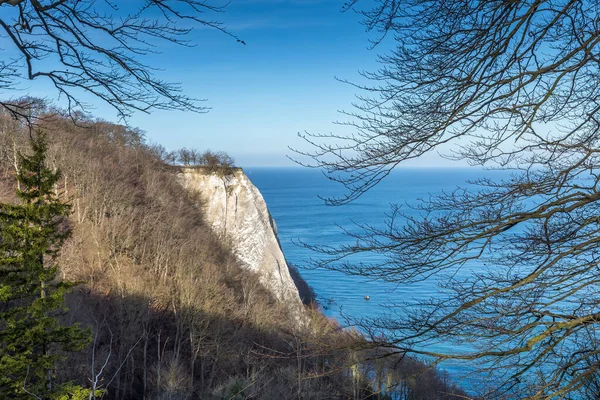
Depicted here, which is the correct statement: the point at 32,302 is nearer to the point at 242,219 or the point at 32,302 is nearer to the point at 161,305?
the point at 161,305

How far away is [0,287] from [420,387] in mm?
21387

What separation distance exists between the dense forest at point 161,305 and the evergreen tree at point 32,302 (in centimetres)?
513

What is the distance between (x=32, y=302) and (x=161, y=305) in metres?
15.6

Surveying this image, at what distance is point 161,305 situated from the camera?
24391 mm

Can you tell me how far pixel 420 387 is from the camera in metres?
24.0

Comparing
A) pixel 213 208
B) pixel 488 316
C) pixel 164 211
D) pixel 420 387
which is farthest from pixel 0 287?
pixel 213 208

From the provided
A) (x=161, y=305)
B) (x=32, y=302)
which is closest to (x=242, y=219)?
(x=161, y=305)

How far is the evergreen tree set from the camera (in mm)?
8625

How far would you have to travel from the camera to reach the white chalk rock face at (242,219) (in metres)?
35.8

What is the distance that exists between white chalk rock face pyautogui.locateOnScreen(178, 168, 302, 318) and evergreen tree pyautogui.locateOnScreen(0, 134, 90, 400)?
25265mm

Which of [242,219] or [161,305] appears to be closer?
[161,305]

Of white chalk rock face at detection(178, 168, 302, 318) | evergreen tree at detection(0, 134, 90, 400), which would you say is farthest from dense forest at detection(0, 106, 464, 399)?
evergreen tree at detection(0, 134, 90, 400)

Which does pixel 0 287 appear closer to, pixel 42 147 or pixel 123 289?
pixel 42 147

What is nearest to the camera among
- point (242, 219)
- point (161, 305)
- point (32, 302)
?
point (32, 302)
